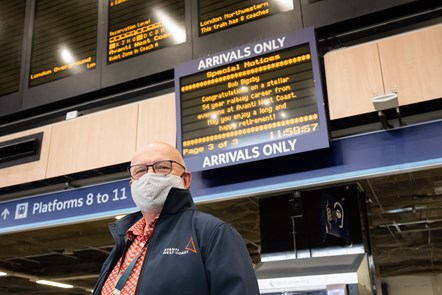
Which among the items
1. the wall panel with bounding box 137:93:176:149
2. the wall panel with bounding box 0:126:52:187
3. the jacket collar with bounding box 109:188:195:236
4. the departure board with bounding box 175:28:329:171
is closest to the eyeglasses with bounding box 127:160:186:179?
the jacket collar with bounding box 109:188:195:236

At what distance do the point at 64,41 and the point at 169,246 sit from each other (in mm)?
3831

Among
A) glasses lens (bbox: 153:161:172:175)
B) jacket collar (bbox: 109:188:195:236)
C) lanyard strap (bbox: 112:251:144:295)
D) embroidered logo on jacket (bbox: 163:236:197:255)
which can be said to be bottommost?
lanyard strap (bbox: 112:251:144:295)

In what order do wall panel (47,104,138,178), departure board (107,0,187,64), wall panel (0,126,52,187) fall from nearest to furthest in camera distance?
wall panel (47,104,138,178)
departure board (107,0,187,64)
wall panel (0,126,52,187)

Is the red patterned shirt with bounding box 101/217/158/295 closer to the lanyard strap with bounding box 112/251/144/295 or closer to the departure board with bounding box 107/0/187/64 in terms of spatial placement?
the lanyard strap with bounding box 112/251/144/295

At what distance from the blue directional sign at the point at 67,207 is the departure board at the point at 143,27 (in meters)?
1.22

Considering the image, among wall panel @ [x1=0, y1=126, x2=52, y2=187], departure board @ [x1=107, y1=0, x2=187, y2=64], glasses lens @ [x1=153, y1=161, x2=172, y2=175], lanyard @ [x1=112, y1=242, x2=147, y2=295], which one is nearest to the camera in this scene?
lanyard @ [x1=112, y1=242, x2=147, y2=295]

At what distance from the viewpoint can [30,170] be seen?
14.8ft

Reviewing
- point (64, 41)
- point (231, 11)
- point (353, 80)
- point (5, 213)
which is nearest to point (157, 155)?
point (353, 80)

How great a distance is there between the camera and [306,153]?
3.43 meters

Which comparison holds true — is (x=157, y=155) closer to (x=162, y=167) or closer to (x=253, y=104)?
(x=162, y=167)

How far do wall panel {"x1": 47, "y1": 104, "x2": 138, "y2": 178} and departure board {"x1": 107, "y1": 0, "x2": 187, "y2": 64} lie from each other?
57 centimetres

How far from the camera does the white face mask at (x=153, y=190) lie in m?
1.72

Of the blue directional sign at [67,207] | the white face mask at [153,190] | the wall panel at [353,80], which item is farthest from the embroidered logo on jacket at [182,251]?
the blue directional sign at [67,207]

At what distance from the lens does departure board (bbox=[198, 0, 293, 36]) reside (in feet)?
12.9
